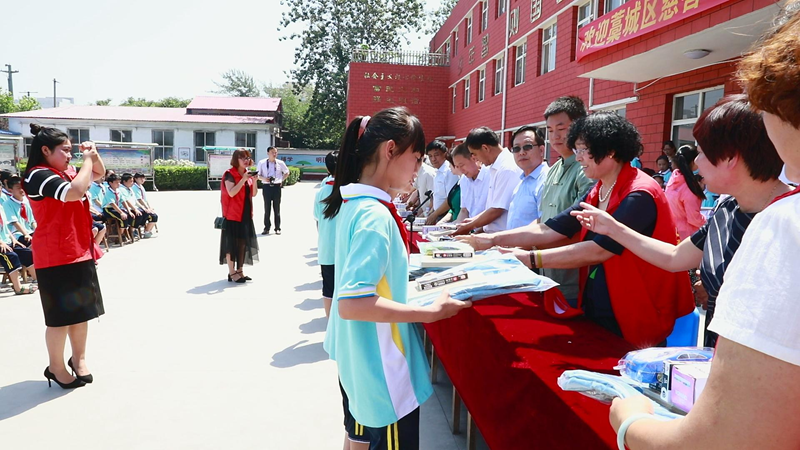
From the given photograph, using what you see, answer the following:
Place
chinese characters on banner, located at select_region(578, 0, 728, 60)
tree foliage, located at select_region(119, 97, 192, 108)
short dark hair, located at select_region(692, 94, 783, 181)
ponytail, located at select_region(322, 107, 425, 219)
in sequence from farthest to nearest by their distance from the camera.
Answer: tree foliage, located at select_region(119, 97, 192, 108)
chinese characters on banner, located at select_region(578, 0, 728, 60)
ponytail, located at select_region(322, 107, 425, 219)
short dark hair, located at select_region(692, 94, 783, 181)

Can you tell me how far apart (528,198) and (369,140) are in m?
2.18

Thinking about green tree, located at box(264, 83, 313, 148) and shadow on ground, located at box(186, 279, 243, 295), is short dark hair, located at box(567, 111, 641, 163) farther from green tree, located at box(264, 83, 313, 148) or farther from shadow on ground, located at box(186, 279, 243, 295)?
green tree, located at box(264, 83, 313, 148)

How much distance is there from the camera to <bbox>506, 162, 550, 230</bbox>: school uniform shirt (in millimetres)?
3684

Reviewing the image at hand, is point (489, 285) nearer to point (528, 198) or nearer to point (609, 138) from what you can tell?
point (609, 138)

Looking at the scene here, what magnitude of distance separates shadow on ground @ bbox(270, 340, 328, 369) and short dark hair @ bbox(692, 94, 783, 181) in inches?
136

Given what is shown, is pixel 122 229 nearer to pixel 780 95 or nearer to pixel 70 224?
pixel 70 224

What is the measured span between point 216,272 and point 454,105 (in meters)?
19.4

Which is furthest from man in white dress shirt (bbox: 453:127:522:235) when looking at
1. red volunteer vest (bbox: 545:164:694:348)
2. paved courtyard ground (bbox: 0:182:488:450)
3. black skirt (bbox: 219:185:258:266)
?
black skirt (bbox: 219:185:258:266)

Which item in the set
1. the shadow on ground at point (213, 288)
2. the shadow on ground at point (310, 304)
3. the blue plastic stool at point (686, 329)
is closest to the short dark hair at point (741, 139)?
the blue plastic stool at point (686, 329)

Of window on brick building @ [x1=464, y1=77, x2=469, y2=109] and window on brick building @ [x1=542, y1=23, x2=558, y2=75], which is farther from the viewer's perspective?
window on brick building @ [x1=464, y1=77, x2=469, y2=109]

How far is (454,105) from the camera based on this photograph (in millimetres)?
25250

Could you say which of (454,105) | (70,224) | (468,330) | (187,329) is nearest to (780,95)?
(468,330)

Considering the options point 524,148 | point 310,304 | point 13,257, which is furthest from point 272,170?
point 524,148

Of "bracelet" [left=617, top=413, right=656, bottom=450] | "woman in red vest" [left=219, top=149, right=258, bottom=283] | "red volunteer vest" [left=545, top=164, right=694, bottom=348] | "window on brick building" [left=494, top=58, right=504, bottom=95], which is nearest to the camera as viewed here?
"bracelet" [left=617, top=413, right=656, bottom=450]
